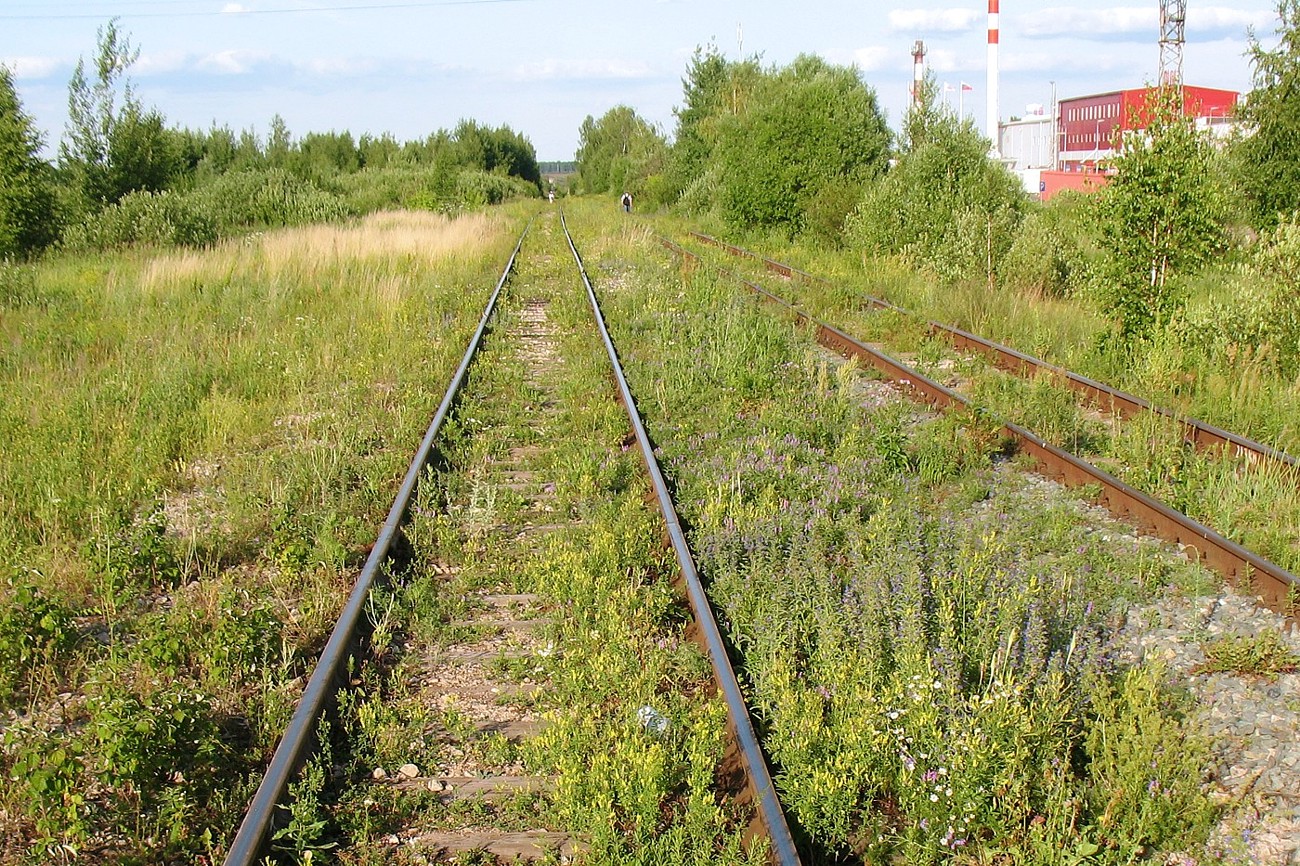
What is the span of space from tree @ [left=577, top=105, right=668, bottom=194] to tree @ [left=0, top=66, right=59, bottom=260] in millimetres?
41719

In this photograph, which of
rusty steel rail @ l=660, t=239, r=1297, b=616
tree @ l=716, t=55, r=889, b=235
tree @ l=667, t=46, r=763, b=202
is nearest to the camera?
rusty steel rail @ l=660, t=239, r=1297, b=616

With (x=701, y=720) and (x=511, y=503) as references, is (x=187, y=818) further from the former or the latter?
(x=511, y=503)

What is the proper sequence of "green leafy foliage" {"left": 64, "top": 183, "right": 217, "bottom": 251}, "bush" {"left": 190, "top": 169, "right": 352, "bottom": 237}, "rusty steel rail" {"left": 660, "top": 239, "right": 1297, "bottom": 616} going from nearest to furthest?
"rusty steel rail" {"left": 660, "top": 239, "right": 1297, "bottom": 616} < "green leafy foliage" {"left": 64, "top": 183, "right": 217, "bottom": 251} < "bush" {"left": 190, "top": 169, "right": 352, "bottom": 237}

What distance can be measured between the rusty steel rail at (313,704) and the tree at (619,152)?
57.0m

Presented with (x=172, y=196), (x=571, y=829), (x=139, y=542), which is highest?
(x=172, y=196)

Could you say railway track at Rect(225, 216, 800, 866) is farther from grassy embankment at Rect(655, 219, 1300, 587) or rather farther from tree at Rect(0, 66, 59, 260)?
tree at Rect(0, 66, 59, 260)

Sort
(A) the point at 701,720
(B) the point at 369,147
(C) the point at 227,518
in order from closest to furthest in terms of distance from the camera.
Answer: (A) the point at 701,720 → (C) the point at 227,518 → (B) the point at 369,147

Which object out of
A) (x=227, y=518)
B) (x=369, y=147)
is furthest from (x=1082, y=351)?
(x=369, y=147)

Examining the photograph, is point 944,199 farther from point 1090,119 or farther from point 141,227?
point 1090,119

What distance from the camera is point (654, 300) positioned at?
51.0 feet

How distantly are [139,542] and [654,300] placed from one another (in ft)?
34.6

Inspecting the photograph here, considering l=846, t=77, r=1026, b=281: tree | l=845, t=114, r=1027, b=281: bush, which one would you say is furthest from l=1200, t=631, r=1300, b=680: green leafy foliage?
l=845, t=114, r=1027, b=281: bush

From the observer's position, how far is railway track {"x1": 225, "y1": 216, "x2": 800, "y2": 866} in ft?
11.1

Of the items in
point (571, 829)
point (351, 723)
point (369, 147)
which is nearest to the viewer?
point (571, 829)
